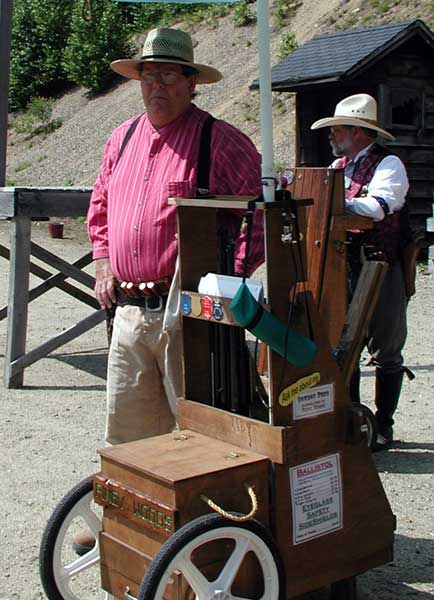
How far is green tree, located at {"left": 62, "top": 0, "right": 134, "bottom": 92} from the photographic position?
30.6m

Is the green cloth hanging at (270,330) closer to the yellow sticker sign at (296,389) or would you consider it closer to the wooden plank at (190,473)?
the yellow sticker sign at (296,389)

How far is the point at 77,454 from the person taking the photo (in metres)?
5.88

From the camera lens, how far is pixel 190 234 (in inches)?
145

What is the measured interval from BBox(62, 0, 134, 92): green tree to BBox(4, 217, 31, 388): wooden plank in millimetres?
23965

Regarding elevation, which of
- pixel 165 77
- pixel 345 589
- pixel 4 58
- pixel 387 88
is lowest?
pixel 345 589

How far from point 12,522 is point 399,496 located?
6.16 feet

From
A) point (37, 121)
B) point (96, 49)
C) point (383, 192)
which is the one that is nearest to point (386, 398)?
point (383, 192)

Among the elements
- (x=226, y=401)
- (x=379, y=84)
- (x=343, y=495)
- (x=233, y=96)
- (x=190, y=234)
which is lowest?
(x=343, y=495)

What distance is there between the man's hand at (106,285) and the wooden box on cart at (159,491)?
2.86 feet

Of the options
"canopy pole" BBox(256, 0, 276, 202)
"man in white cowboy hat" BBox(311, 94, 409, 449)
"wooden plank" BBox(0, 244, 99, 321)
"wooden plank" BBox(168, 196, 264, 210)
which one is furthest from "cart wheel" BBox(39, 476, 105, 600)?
"wooden plank" BBox(0, 244, 99, 321)

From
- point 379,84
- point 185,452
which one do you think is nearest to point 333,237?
point 185,452

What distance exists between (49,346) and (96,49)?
24.5m

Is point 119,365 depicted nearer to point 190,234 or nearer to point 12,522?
point 190,234

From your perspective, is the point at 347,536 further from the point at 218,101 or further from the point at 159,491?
the point at 218,101
